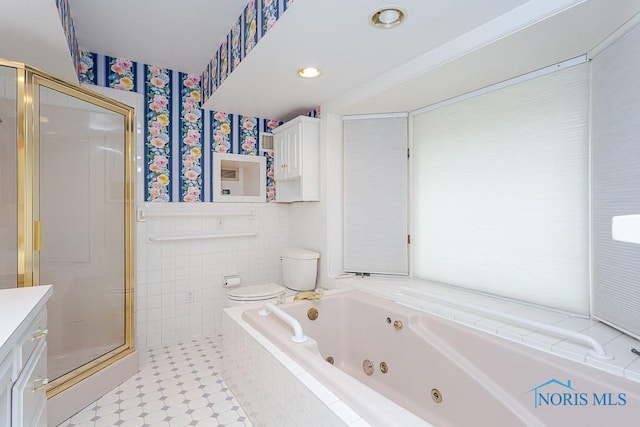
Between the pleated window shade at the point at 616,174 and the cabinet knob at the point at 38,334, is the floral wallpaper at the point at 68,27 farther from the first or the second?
the pleated window shade at the point at 616,174

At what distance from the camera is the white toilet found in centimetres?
250

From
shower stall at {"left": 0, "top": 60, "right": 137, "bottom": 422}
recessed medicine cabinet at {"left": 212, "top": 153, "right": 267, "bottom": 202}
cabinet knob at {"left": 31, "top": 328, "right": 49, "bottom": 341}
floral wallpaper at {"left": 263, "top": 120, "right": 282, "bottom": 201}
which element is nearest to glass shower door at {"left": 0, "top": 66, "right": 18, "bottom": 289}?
shower stall at {"left": 0, "top": 60, "right": 137, "bottom": 422}

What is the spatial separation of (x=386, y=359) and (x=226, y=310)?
1053 millimetres

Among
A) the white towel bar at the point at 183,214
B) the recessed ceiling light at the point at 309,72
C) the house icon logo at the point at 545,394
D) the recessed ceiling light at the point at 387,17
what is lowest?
the house icon logo at the point at 545,394

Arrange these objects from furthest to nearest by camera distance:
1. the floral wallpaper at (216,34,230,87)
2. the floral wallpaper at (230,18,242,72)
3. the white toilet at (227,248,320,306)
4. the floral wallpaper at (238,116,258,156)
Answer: the floral wallpaper at (238,116,258,156) < the white toilet at (227,248,320,306) < the floral wallpaper at (216,34,230,87) < the floral wallpaper at (230,18,242,72)

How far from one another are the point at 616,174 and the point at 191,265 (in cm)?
281

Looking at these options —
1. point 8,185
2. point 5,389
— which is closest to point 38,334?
point 5,389

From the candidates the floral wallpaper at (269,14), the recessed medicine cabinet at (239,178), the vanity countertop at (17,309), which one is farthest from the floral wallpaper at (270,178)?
the vanity countertop at (17,309)

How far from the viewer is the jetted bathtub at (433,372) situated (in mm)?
1091

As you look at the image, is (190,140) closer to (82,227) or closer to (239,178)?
(239,178)

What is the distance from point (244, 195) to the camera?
2.98 metres

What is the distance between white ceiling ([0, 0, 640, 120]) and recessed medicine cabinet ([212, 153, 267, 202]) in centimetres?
52

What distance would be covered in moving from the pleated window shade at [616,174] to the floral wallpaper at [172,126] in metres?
2.45

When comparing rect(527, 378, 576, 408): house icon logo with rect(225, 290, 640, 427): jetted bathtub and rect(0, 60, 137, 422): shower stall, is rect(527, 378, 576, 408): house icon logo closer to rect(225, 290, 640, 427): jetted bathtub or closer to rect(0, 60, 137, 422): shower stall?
rect(225, 290, 640, 427): jetted bathtub
